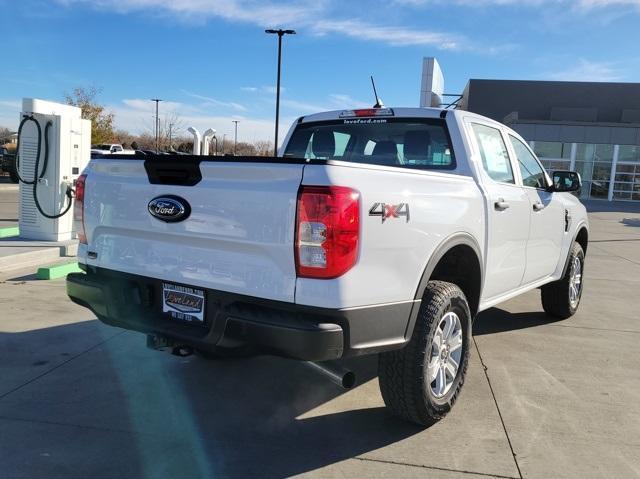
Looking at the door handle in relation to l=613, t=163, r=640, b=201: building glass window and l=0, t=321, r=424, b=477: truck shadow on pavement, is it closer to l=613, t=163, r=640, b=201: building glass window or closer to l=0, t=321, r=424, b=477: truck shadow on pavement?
l=0, t=321, r=424, b=477: truck shadow on pavement

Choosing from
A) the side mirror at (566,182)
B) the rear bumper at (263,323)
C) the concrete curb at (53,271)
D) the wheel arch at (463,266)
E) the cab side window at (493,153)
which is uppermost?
the cab side window at (493,153)

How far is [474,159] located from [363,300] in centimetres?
182

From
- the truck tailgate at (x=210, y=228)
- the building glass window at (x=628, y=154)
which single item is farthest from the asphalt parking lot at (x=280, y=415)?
the building glass window at (x=628, y=154)

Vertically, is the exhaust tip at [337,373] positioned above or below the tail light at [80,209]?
below

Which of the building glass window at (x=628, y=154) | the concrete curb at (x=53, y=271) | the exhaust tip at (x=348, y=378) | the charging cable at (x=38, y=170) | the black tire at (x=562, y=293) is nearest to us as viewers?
the exhaust tip at (x=348, y=378)

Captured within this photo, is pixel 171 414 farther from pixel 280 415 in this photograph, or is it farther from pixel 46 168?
pixel 46 168

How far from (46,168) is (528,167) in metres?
7.25

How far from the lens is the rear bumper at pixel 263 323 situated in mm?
2658

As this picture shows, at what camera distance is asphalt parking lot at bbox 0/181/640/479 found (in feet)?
9.91

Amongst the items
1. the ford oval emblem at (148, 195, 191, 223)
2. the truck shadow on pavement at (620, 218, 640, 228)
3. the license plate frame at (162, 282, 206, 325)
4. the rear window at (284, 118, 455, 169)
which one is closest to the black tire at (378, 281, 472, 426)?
the license plate frame at (162, 282, 206, 325)

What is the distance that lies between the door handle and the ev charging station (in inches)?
282

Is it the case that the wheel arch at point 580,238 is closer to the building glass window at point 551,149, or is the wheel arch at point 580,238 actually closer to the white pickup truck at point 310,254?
the white pickup truck at point 310,254

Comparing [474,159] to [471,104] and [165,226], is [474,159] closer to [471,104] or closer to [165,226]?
[165,226]

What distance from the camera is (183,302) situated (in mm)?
3045
